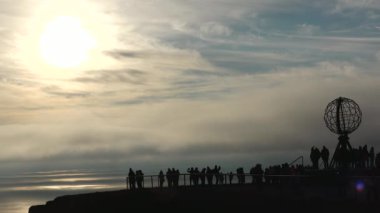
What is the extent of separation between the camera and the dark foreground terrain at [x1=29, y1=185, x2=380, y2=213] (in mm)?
32844

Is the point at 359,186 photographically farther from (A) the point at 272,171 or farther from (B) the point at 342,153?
(B) the point at 342,153

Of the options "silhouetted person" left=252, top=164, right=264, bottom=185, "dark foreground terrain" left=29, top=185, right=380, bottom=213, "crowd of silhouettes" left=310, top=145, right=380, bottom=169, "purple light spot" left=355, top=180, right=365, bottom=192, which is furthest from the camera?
"crowd of silhouettes" left=310, top=145, right=380, bottom=169

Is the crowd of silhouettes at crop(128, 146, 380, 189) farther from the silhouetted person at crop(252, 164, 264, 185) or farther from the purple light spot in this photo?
the purple light spot

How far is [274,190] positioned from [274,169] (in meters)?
8.04

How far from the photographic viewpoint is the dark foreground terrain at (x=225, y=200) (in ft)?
108

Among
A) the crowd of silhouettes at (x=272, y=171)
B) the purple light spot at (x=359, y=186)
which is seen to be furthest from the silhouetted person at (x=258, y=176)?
the purple light spot at (x=359, y=186)

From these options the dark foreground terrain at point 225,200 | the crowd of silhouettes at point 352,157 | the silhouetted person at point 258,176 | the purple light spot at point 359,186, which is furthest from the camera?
the crowd of silhouettes at point 352,157

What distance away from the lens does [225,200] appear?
39844mm

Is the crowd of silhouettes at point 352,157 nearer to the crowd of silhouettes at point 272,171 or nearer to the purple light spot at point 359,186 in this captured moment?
the crowd of silhouettes at point 272,171

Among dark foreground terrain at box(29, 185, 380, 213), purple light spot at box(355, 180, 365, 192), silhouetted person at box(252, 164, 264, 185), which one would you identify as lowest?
dark foreground terrain at box(29, 185, 380, 213)

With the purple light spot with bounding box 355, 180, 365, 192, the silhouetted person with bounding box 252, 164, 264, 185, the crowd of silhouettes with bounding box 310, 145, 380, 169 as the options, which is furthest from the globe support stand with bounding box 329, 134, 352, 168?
the purple light spot with bounding box 355, 180, 365, 192

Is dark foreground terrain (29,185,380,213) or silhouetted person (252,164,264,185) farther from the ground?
silhouetted person (252,164,264,185)

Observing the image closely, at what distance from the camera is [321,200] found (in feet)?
110

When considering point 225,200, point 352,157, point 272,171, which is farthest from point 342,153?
point 225,200
